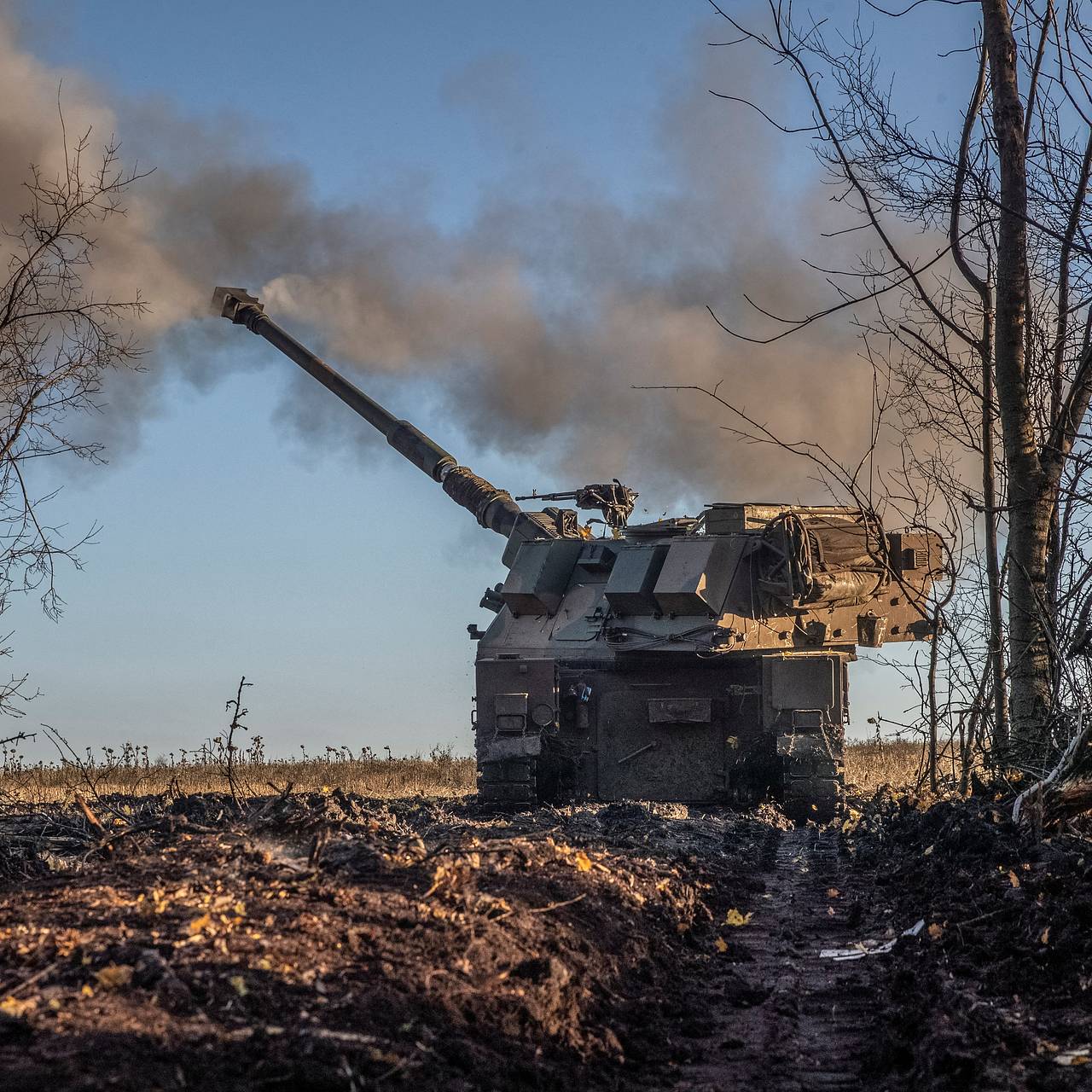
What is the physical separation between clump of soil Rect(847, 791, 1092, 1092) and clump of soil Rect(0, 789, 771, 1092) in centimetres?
94

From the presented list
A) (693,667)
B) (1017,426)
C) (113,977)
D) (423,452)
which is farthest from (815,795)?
(113,977)

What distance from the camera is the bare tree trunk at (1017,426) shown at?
1062cm

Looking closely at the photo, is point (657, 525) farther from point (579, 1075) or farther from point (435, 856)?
point (579, 1075)

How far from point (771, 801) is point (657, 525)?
3301 millimetres

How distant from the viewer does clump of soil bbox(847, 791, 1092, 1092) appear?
190 inches

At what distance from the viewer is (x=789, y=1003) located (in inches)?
241

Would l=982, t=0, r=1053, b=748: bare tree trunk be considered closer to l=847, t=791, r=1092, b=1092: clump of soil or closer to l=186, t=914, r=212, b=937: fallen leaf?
l=847, t=791, r=1092, b=1092: clump of soil

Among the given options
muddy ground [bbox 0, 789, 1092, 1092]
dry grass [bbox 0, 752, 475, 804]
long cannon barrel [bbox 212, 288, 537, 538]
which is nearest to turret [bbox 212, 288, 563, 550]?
long cannon barrel [bbox 212, 288, 537, 538]

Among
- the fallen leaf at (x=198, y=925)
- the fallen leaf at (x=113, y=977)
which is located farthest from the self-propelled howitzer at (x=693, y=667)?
the fallen leaf at (x=113, y=977)

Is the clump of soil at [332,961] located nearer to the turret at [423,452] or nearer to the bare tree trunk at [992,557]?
the bare tree trunk at [992,557]

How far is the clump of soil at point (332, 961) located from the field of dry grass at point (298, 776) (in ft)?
28.7

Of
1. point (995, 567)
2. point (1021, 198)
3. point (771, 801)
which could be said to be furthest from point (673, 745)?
point (1021, 198)

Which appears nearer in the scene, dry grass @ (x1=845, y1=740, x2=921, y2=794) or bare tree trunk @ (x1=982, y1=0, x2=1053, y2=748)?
bare tree trunk @ (x1=982, y1=0, x2=1053, y2=748)

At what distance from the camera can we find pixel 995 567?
12.5m
